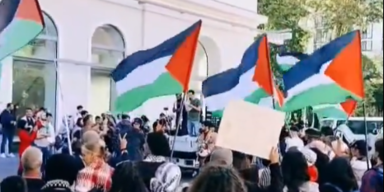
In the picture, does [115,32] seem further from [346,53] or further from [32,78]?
[346,53]

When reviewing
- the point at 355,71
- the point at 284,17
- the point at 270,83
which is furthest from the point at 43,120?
the point at 284,17

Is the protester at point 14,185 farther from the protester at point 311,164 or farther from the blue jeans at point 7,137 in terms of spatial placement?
the blue jeans at point 7,137

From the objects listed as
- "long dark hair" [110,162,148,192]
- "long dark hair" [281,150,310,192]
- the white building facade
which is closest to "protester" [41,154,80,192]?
"long dark hair" [110,162,148,192]

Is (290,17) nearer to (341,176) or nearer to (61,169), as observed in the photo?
(341,176)

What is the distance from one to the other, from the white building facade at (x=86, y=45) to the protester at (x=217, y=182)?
15.4 meters

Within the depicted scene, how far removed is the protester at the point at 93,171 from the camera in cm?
578

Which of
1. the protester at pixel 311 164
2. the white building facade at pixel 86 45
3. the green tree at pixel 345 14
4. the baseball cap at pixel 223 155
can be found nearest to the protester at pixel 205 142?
the white building facade at pixel 86 45

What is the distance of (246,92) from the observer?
1048 centimetres

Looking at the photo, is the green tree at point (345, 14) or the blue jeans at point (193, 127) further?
the green tree at point (345, 14)

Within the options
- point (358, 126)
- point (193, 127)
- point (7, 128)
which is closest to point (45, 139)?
point (7, 128)

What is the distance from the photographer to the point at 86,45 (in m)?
22.7

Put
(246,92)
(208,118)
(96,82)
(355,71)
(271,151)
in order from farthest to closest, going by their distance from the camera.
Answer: (96,82) → (208,118) → (246,92) → (355,71) → (271,151)

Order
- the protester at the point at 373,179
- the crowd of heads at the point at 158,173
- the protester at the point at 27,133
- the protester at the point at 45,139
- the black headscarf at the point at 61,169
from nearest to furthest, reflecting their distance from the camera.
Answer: the crowd of heads at the point at 158,173, the black headscarf at the point at 61,169, the protester at the point at 373,179, the protester at the point at 27,133, the protester at the point at 45,139

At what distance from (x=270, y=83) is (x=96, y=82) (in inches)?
604
